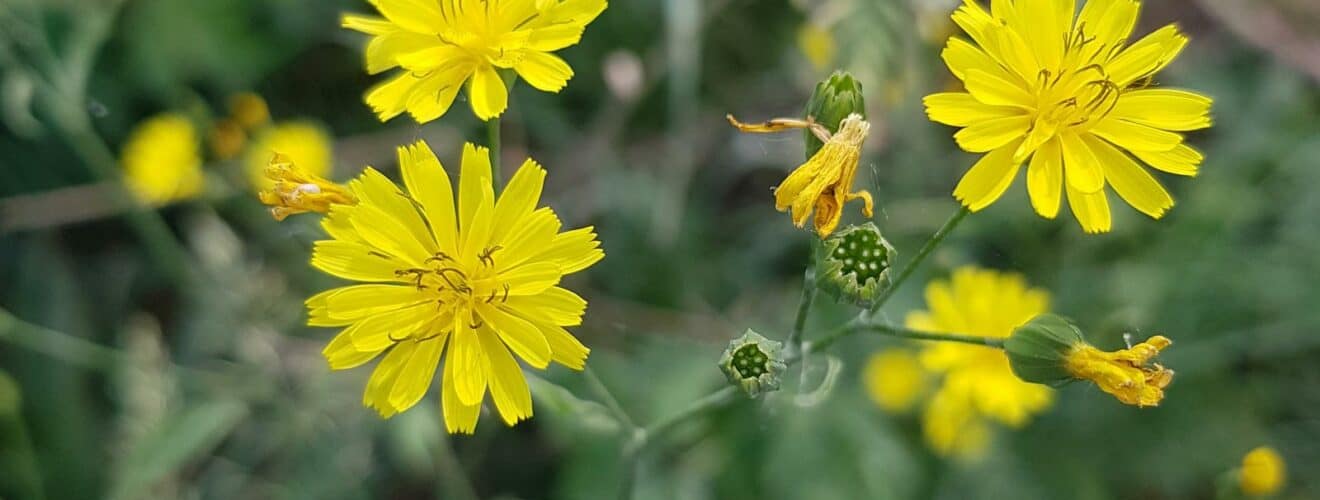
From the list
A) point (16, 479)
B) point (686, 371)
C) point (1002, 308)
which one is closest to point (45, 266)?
point (16, 479)

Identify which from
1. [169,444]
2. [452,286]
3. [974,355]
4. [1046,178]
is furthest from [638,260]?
[1046,178]

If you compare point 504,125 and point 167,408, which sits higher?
point 504,125

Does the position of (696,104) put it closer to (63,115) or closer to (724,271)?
(724,271)

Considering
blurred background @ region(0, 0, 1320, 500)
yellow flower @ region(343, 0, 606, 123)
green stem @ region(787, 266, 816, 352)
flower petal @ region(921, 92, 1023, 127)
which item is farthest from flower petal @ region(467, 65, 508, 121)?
blurred background @ region(0, 0, 1320, 500)

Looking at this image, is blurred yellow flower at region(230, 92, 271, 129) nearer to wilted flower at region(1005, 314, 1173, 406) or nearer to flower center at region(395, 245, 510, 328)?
flower center at region(395, 245, 510, 328)

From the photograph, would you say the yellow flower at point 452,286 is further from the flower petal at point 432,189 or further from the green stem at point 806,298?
the green stem at point 806,298
